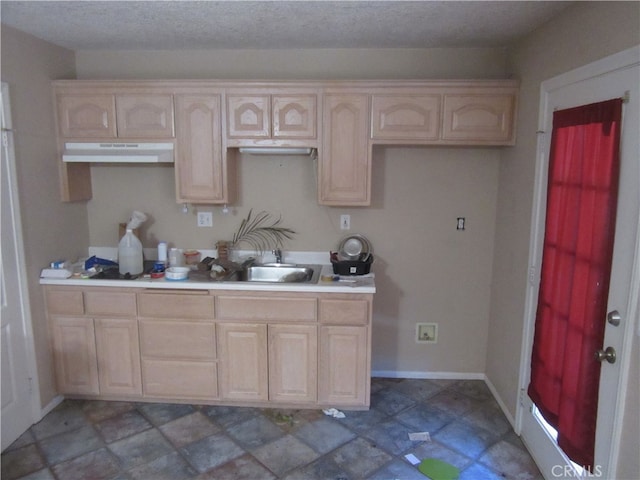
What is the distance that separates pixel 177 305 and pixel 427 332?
1841mm

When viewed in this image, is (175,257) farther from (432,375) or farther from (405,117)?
(432,375)

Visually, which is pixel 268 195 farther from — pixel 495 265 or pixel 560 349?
pixel 560 349

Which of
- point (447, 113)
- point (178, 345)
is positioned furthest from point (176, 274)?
point (447, 113)

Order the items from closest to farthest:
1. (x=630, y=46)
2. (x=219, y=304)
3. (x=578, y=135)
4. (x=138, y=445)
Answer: (x=630, y=46)
(x=578, y=135)
(x=138, y=445)
(x=219, y=304)

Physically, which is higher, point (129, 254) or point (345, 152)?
point (345, 152)

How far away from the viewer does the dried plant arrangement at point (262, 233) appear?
3.28 metres

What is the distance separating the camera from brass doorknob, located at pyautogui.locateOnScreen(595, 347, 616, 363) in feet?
5.53

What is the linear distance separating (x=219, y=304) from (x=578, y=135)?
218 centimetres

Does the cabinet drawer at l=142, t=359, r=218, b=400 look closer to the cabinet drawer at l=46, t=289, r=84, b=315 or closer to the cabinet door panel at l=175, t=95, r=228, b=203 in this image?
the cabinet drawer at l=46, t=289, r=84, b=315

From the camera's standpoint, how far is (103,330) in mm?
2889

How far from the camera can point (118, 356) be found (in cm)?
291

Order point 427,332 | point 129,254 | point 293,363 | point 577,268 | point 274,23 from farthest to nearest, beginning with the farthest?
point 427,332 → point 129,254 → point 293,363 → point 274,23 → point 577,268

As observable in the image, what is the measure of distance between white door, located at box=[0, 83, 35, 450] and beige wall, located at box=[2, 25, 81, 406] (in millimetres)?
60

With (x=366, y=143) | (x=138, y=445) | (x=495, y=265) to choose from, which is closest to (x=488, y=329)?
(x=495, y=265)
